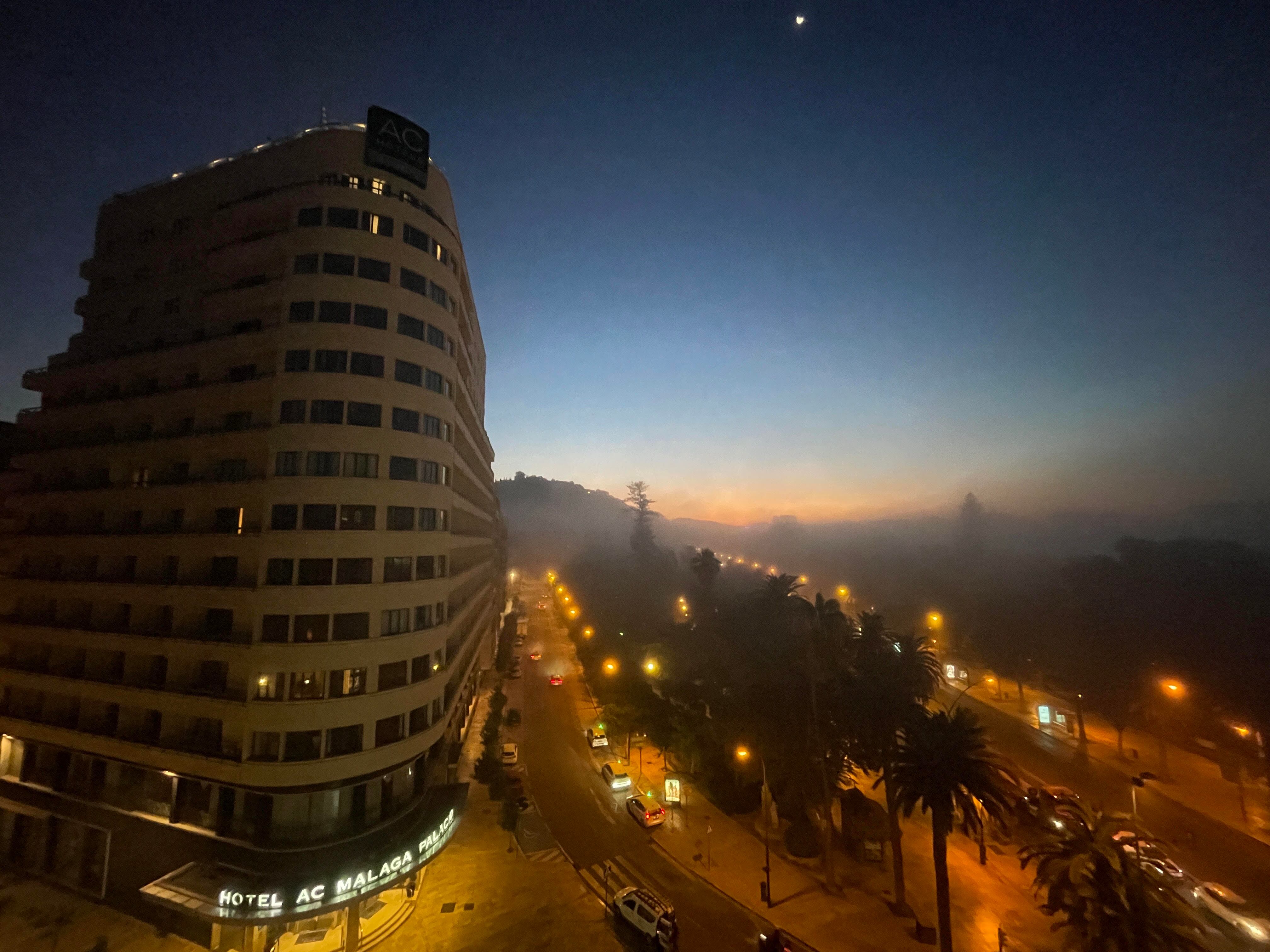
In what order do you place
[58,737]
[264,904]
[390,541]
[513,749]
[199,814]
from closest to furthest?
[264,904]
[199,814]
[390,541]
[58,737]
[513,749]

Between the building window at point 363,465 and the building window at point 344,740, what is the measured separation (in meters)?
13.4

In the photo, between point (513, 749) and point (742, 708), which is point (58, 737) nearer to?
point (513, 749)

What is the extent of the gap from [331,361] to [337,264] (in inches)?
243

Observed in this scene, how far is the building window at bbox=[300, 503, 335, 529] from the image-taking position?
28.4m

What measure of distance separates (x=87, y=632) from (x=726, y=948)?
41444 millimetres

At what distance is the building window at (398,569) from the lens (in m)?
30.2

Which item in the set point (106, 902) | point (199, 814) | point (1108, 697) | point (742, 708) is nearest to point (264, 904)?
point (199, 814)

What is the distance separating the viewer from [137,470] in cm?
3406

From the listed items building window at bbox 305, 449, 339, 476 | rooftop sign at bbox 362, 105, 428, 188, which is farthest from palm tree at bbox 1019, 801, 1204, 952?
rooftop sign at bbox 362, 105, 428, 188

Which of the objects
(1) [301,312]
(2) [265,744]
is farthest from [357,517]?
(1) [301,312]

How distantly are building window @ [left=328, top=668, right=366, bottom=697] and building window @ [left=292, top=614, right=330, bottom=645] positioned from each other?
199cm

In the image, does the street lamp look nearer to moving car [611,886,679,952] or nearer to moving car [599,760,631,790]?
moving car [611,886,679,952]

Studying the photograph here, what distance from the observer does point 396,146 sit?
3416 centimetres

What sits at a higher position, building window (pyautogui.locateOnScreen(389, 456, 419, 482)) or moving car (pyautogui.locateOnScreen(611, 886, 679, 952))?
building window (pyautogui.locateOnScreen(389, 456, 419, 482))
